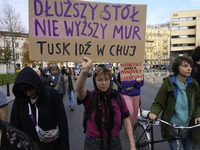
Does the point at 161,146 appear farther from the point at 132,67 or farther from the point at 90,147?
the point at 90,147

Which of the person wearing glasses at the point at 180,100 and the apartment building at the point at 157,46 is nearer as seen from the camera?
the person wearing glasses at the point at 180,100

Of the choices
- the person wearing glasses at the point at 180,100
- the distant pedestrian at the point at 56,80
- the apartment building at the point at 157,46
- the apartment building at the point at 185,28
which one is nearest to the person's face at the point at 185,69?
the person wearing glasses at the point at 180,100

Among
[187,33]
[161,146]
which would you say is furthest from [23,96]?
[187,33]

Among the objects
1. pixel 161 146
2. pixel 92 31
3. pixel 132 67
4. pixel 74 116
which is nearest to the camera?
pixel 92 31

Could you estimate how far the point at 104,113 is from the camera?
6.38 ft

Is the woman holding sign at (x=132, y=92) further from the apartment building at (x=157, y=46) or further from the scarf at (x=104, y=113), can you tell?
the apartment building at (x=157, y=46)

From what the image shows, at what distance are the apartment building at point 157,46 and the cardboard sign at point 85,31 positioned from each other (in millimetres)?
94459

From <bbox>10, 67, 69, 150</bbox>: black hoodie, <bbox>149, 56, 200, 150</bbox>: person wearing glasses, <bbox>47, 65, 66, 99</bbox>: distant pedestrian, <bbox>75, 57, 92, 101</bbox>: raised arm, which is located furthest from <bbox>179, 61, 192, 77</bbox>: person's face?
<bbox>47, 65, 66, 99</bbox>: distant pedestrian

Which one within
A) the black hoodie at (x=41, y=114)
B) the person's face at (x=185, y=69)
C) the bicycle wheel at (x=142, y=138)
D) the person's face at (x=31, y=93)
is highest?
the person's face at (x=185, y=69)

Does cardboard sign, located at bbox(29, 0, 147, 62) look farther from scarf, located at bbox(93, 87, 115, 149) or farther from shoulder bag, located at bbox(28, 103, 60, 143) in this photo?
shoulder bag, located at bbox(28, 103, 60, 143)

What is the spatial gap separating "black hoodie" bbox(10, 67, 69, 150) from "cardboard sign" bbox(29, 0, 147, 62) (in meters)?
0.36

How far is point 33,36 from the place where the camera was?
6.34 feet

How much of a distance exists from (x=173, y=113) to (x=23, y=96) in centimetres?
206

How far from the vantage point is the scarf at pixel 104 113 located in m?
1.93
